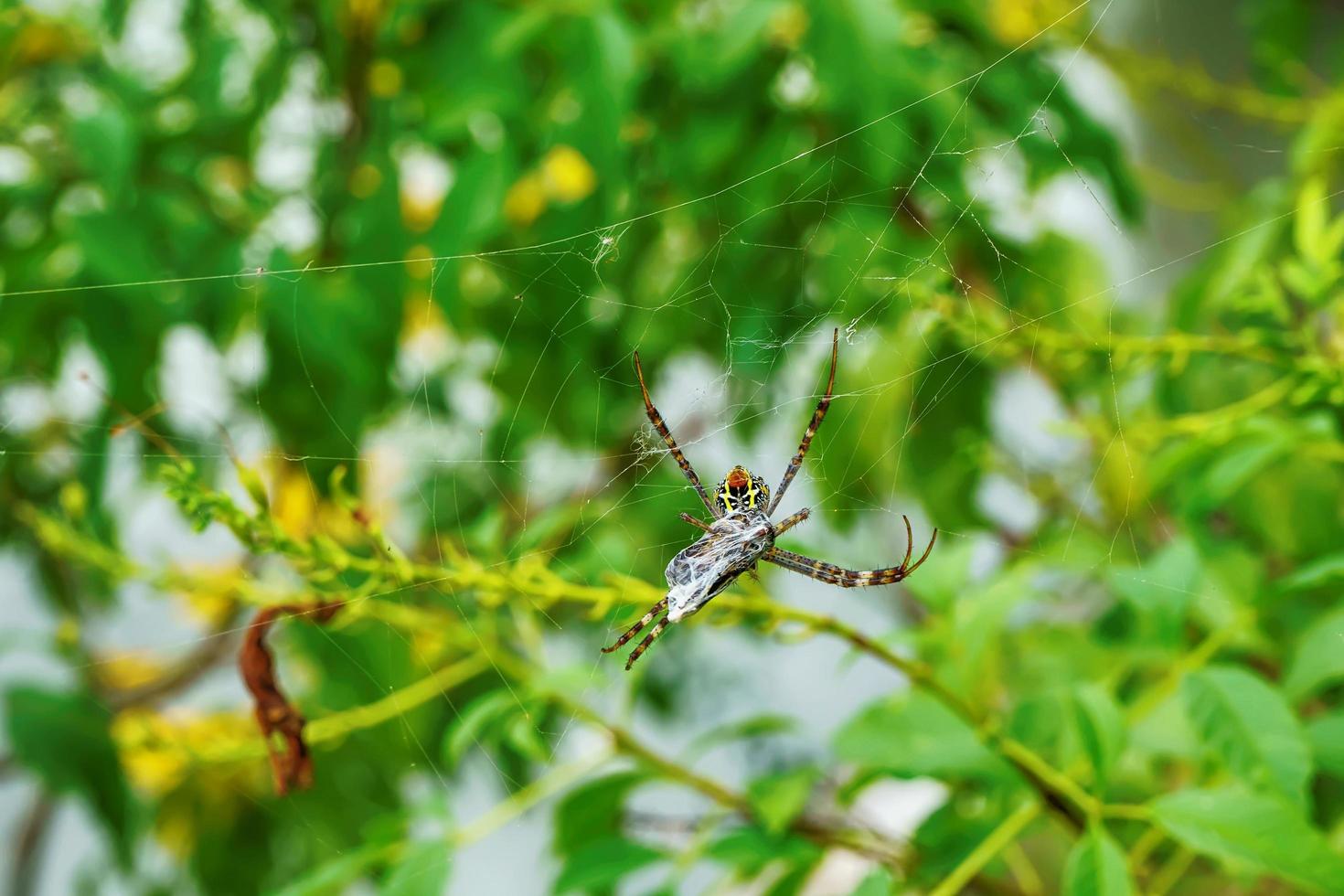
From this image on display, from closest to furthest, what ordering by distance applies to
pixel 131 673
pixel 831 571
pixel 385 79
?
1. pixel 831 571
2. pixel 385 79
3. pixel 131 673

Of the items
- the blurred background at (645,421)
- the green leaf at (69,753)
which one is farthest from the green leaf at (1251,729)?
the green leaf at (69,753)

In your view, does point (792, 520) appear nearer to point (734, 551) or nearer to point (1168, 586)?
point (734, 551)

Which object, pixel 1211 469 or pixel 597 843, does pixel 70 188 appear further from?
pixel 1211 469

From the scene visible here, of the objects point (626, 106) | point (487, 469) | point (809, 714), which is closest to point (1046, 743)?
point (626, 106)

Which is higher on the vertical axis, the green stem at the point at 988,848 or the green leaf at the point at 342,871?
the green leaf at the point at 342,871

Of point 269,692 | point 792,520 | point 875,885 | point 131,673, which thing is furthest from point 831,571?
point 131,673

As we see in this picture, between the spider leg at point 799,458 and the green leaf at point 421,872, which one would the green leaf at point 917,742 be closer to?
the spider leg at point 799,458
